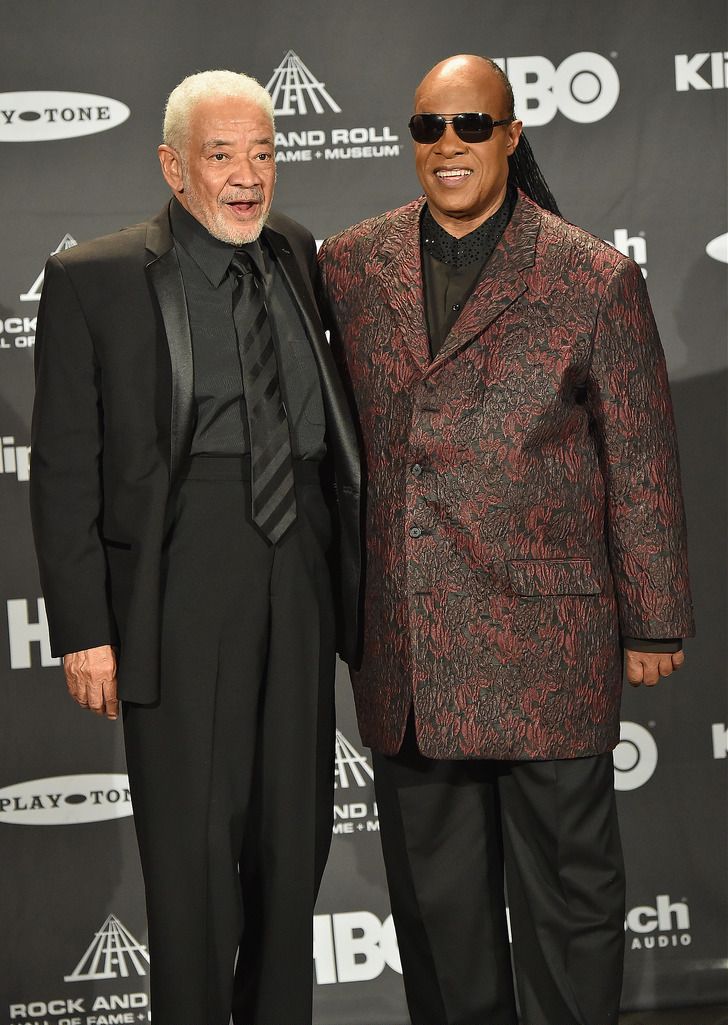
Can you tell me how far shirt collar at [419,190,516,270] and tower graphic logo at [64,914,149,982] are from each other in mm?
1968

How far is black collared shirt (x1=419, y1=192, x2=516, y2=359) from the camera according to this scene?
242cm

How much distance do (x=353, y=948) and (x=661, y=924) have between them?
33.2 inches

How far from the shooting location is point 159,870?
2.28m

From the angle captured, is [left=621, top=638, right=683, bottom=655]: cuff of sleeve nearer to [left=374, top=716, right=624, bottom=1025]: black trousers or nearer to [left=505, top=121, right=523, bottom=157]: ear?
[left=374, top=716, right=624, bottom=1025]: black trousers

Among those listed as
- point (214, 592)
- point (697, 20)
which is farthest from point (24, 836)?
point (697, 20)

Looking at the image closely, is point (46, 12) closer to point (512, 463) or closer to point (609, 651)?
point (512, 463)

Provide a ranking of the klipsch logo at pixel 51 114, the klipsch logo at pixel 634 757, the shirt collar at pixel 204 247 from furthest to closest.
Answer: the klipsch logo at pixel 634 757 → the klipsch logo at pixel 51 114 → the shirt collar at pixel 204 247

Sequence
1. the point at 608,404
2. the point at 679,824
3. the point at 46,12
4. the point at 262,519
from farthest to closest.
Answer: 1. the point at 679,824
2. the point at 46,12
3. the point at 608,404
4. the point at 262,519

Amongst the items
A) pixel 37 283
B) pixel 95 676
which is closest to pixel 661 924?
pixel 95 676

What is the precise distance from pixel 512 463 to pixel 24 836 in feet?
5.79

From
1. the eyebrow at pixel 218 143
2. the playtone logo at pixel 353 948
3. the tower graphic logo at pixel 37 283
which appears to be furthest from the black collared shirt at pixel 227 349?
the playtone logo at pixel 353 948

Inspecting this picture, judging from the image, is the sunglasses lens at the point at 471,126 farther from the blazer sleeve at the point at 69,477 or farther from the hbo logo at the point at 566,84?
the hbo logo at the point at 566,84

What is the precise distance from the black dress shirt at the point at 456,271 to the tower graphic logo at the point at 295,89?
905 millimetres

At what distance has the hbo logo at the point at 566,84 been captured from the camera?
324 centimetres
